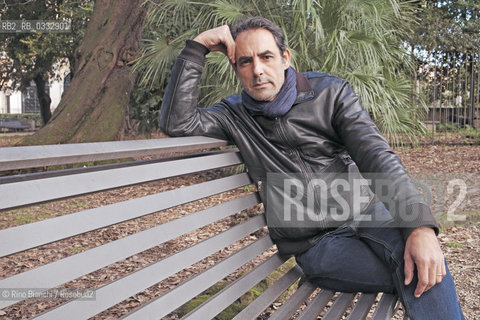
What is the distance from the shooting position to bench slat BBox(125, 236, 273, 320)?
146 centimetres

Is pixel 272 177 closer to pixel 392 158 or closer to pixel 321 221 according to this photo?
pixel 321 221

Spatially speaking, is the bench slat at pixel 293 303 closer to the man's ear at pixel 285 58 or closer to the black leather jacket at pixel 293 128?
the black leather jacket at pixel 293 128

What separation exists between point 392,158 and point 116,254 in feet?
3.68

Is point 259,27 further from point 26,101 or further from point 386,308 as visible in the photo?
point 26,101

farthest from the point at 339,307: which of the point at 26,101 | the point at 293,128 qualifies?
the point at 26,101

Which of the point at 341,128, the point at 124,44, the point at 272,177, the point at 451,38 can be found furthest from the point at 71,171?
the point at 451,38

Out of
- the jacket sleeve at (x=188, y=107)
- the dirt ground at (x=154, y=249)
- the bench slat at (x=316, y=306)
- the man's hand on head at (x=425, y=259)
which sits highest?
the jacket sleeve at (x=188, y=107)

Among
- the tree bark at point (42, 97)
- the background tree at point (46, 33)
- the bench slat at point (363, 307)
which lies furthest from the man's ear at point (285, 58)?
the tree bark at point (42, 97)

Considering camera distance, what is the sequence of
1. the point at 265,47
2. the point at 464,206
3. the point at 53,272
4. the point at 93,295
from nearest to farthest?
1. the point at 53,272
2. the point at 93,295
3. the point at 265,47
4. the point at 464,206

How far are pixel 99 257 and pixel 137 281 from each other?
180 millimetres

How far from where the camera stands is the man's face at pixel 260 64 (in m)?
2.13

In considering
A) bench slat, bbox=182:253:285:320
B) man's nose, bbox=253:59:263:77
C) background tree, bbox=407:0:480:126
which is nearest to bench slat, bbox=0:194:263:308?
bench slat, bbox=182:253:285:320

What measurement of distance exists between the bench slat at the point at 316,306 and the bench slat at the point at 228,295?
0.75 feet

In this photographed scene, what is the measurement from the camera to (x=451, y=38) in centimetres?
1377
